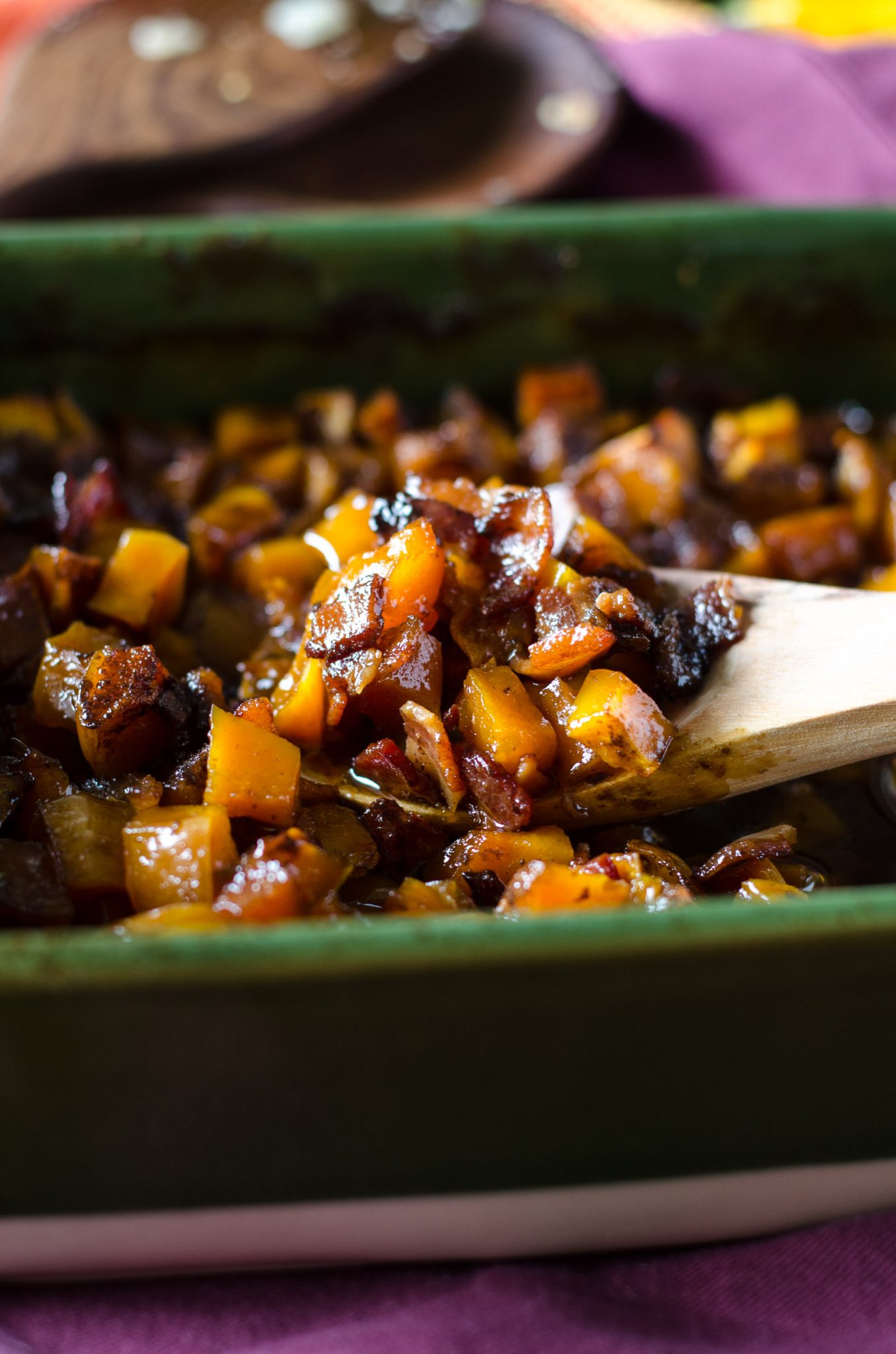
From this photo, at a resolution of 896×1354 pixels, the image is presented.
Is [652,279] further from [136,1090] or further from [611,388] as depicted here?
[136,1090]

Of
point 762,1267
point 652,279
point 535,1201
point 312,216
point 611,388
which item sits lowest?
point 762,1267

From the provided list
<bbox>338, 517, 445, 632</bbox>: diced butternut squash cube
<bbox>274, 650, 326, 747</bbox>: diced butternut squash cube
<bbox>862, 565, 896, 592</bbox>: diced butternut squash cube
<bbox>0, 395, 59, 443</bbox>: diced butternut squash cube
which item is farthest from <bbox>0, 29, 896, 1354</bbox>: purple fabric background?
<bbox>0, 395, 59, 443</bbox>: diced butternut squash cube

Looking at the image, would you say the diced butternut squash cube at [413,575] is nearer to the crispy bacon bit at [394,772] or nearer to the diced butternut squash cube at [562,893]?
the crispy bacon bit at [394,772]

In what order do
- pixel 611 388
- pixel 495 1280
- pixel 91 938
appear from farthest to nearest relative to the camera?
1. pixel 611 388
2. pixel 495 1280
3. pixel 91 938

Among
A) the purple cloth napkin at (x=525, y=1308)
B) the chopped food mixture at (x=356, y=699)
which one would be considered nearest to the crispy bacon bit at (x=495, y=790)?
the chopped food mixture at (x=356, y=699)

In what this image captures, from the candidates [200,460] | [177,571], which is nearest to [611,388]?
[200,460]

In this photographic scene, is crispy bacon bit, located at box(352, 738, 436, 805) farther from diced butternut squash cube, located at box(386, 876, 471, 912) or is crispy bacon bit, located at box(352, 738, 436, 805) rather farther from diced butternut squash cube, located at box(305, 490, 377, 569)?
diced butternut squash cube, located at box(305, 490, 377, 569)

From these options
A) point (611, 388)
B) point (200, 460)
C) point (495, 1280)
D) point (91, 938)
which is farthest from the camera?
point (611, 388)
